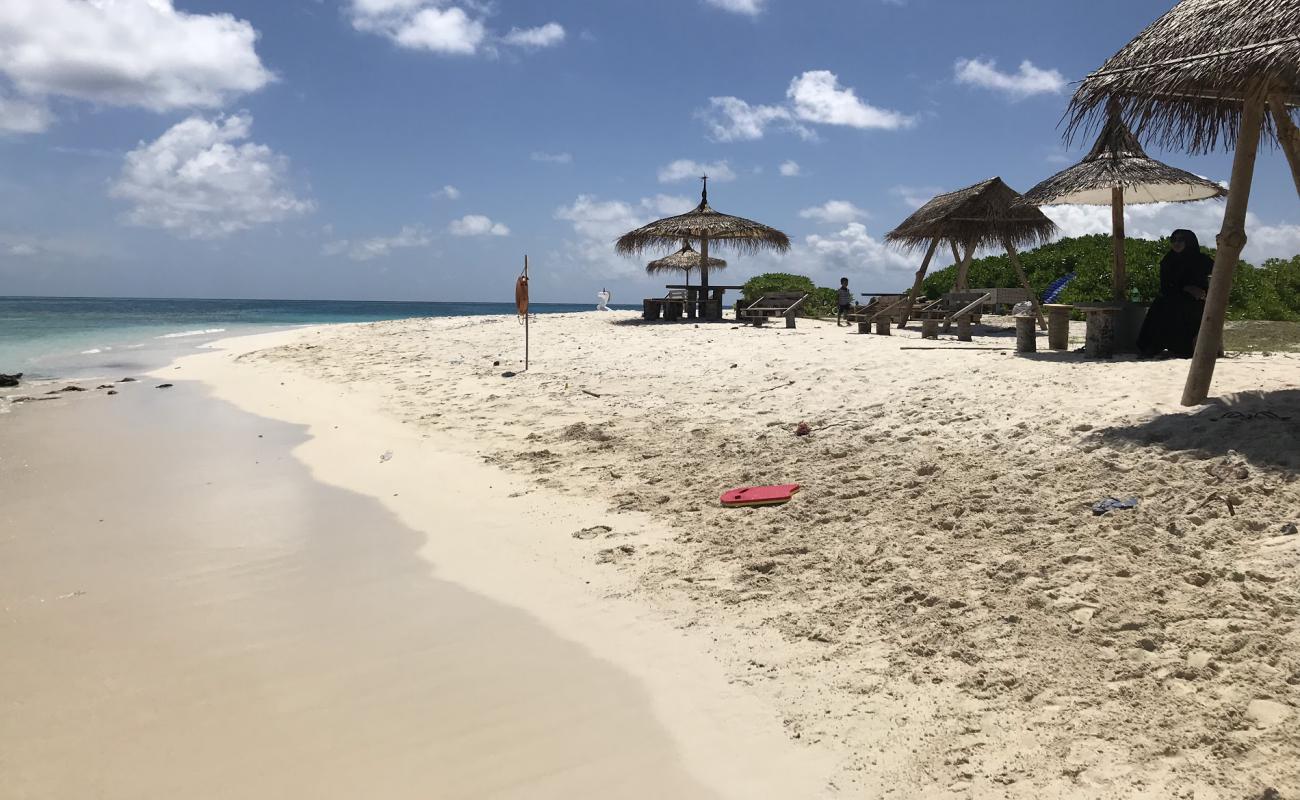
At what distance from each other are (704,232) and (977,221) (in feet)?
25.9

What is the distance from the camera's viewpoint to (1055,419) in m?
6.03

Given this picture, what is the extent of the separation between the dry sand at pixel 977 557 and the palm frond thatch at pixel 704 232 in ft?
40.0

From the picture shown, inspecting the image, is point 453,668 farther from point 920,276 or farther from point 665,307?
point 665,307

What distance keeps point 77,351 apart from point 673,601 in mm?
23978

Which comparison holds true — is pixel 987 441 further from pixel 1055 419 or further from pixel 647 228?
pixel 647 228

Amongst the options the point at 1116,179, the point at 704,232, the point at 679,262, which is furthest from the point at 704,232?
the point at 1116,179

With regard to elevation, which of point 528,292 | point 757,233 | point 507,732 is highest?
point 757,233

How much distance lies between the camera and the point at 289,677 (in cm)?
376

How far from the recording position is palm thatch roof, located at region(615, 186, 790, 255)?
20688mm

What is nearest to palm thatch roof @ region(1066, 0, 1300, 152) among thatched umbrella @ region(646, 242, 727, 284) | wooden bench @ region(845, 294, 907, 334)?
wooden bench @ region(845, 294, 907, 334)

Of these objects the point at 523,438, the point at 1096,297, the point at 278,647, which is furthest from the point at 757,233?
the point at 278,647

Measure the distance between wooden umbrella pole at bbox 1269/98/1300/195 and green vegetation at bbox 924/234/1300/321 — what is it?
5.34 m

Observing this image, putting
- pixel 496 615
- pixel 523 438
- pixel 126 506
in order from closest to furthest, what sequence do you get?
pixel 496 615, pixel 126 506, pixel 523 438

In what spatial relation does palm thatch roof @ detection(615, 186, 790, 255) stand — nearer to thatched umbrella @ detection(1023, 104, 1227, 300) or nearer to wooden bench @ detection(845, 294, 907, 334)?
wooden bench @ detection(845, 294, 907, 334)
